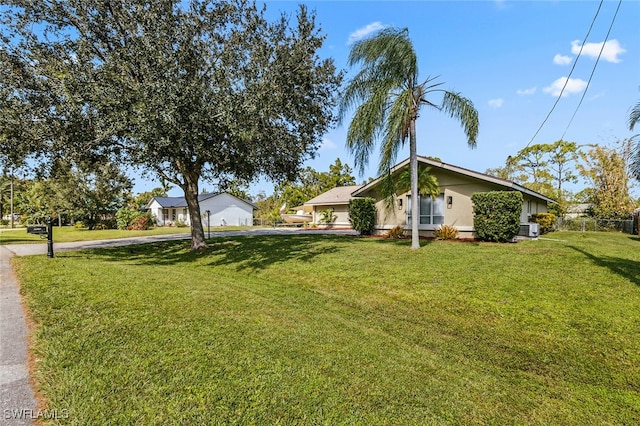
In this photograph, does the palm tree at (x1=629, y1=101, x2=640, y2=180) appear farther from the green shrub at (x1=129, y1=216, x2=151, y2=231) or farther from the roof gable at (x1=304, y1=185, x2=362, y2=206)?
the green shrub at (x1=129, y1=216, x2=151, y2=231)

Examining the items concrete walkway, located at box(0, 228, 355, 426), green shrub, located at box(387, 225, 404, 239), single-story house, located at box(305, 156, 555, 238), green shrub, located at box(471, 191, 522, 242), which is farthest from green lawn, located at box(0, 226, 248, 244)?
green shrub, located at box(471, 191, 522, 242)

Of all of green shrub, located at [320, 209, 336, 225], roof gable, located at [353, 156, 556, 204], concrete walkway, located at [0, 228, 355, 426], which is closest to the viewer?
concrete walkway, located at [0, 228, 355, 426]

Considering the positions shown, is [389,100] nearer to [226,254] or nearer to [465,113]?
[465,113]

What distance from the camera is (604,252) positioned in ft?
35.3

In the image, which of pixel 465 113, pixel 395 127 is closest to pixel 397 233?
pixel 465 113

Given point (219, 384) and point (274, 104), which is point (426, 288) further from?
point (274, 104)

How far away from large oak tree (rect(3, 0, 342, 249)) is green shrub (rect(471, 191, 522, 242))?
27.8 ft

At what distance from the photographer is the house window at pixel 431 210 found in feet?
53.7

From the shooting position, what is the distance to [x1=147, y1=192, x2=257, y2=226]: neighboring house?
41031mm

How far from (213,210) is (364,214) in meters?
28.5

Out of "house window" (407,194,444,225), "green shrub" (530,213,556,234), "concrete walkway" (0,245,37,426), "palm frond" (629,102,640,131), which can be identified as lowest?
"concrete walkway" (0,245,37,426)

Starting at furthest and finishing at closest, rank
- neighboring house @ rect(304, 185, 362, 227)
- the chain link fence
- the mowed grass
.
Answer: neighboring house @ rect(304, 185, 362, 227) → the chain link fence → the mowed grass

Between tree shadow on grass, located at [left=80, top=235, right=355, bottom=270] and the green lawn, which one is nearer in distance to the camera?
tree shadow on grass, located at [left=80, top=235, right=355, bottom=270]

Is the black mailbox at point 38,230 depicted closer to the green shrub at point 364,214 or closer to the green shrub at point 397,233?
the green shrub at point 364,214
